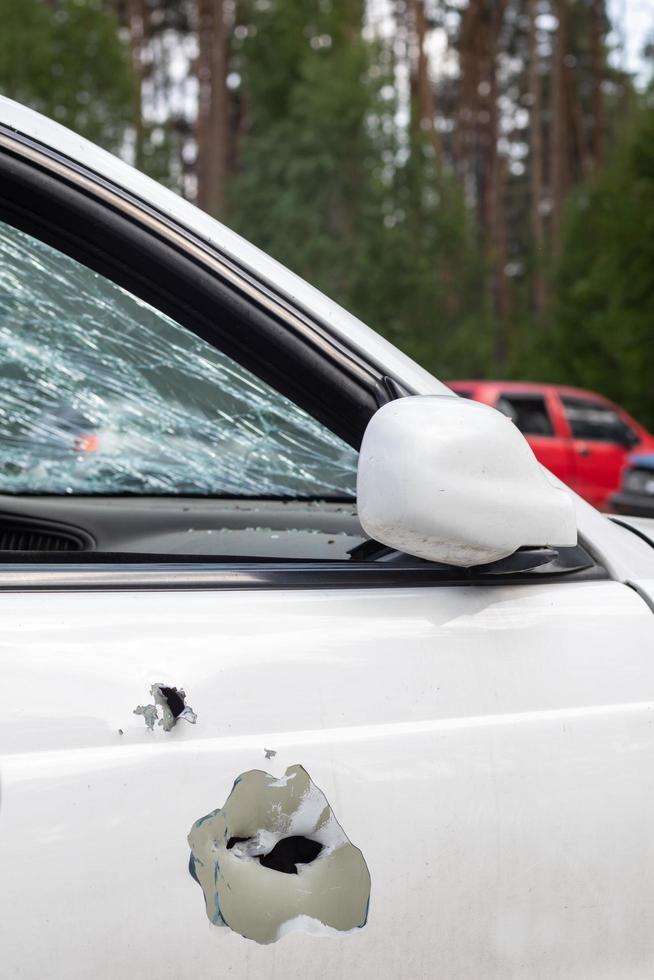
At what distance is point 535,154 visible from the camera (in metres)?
31.6

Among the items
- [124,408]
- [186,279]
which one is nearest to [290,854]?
[186,279]

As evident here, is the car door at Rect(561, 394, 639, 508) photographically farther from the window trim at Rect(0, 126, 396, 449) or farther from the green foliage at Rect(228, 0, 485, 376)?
the window trim at Rect(0, 126, 396, 449)

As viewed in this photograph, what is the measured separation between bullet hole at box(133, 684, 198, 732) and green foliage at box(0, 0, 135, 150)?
58.5ft

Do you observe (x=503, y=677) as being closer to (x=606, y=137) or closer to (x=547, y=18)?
(x=547, y=18)

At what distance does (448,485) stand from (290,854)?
461mm

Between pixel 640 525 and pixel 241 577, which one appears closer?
pixel 241 577

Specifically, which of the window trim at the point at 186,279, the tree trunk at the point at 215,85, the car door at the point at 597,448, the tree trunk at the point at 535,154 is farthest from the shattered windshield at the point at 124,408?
the tree trunk at the point at 535,154

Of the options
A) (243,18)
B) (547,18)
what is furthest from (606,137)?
(243,18)

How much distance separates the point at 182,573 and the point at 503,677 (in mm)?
417

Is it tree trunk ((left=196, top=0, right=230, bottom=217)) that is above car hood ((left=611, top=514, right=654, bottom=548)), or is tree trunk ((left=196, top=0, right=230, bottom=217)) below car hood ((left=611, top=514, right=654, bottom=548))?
above

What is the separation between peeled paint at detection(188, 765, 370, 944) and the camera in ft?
4.00

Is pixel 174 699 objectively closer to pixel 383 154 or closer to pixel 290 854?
pixel 290 854

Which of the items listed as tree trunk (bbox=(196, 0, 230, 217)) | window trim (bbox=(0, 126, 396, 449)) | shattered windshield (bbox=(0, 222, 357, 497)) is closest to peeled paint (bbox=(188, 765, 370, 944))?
window trim (bbox=(0, 126, 396, 449))

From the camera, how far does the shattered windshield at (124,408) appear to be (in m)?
2.08
